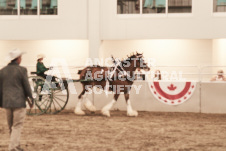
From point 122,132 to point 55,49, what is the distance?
9.67 m

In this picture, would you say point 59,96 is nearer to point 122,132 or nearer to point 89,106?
point 89,106

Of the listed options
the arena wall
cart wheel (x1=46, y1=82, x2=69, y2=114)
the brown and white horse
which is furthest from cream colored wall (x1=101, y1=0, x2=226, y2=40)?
the brown and white horse

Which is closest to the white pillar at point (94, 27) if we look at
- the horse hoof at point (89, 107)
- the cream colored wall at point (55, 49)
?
the cream colored wall at point (55, 49)

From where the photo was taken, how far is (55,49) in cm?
2059

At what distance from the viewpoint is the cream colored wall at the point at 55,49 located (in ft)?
67.1

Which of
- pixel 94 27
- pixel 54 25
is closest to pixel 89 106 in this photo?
pixel 94 27

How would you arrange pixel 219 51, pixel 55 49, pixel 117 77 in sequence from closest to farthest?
pixel 117 77 < pixel 219 51 < pixel 55 49

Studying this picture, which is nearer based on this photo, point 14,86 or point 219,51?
point 14,86

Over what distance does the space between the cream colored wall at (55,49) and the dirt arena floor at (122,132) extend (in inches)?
208

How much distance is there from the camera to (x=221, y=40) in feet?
64.1

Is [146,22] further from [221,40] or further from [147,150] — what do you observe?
[147,150]

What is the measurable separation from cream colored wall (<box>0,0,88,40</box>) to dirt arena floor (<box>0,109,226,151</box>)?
4.38 metres

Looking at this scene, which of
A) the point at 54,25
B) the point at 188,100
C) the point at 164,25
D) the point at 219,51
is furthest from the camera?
the point at 219,51

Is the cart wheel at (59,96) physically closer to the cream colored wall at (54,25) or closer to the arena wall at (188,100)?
the arena wall at (188,100)
